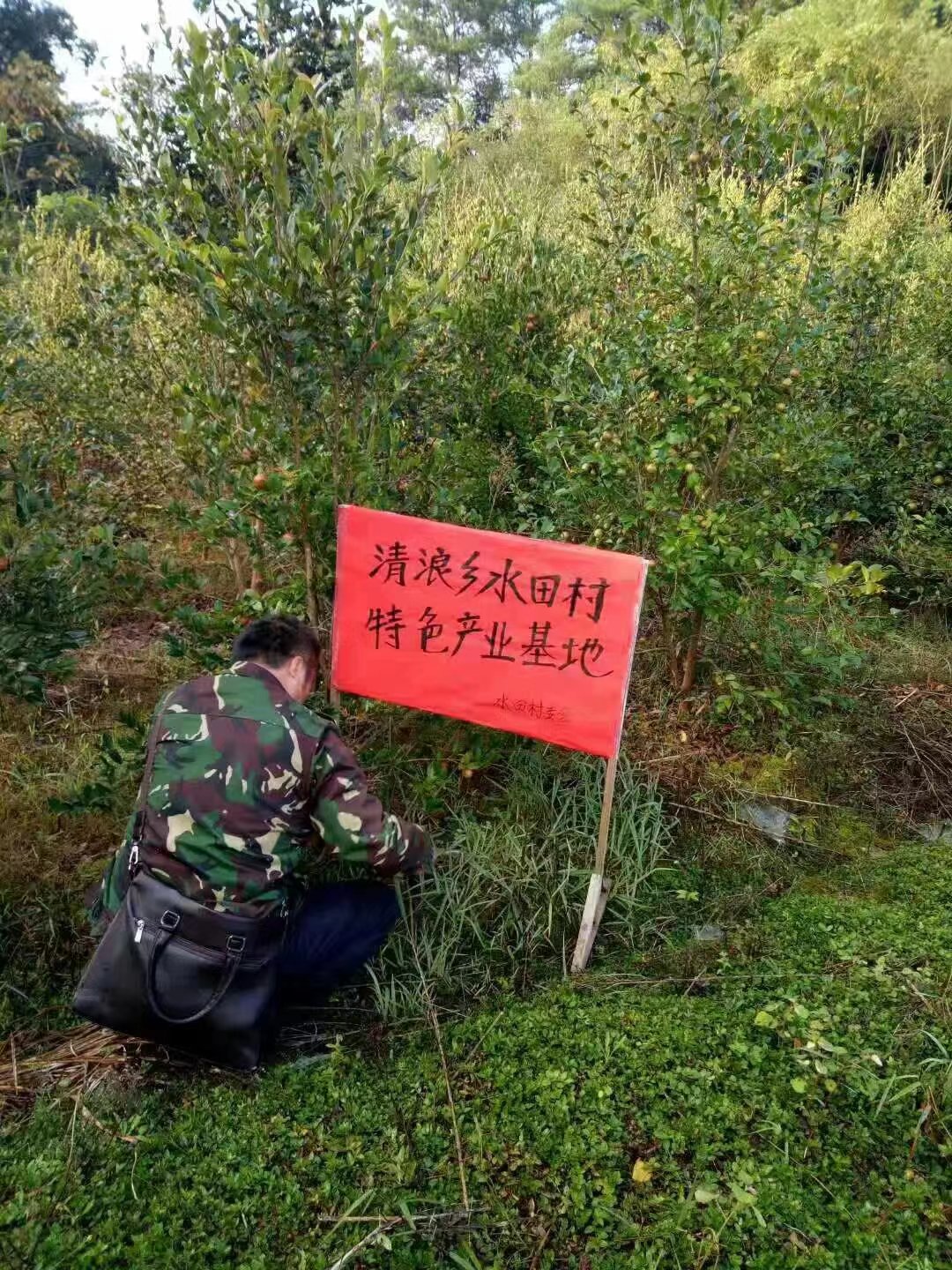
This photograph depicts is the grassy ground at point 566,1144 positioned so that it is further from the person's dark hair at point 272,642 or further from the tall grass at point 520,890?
the person's dark hair at point 272,642

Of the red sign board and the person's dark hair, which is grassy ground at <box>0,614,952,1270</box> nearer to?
the red sign board

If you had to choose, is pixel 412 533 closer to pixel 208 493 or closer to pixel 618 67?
pixel 208 493

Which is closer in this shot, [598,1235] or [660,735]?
[598,1235]

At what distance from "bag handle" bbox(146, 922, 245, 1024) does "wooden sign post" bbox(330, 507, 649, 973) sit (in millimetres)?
889

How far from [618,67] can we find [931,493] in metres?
2.92

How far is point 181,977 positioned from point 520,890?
3.61ft

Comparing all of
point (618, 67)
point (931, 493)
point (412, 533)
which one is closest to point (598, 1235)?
point (412, 533)

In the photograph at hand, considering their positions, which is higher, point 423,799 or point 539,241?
point 539,241

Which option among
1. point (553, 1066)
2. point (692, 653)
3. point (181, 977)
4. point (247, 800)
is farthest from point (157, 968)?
point (692, 653)

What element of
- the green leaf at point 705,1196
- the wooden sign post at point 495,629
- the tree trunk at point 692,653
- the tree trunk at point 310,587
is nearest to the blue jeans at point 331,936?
the wooden sign post at point 495,629

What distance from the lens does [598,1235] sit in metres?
1.79

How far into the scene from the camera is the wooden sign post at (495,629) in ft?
7.86

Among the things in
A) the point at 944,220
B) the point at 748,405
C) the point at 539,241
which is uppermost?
the point at 944,220

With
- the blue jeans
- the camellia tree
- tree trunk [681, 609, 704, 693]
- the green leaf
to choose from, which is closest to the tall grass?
the blue jeans
